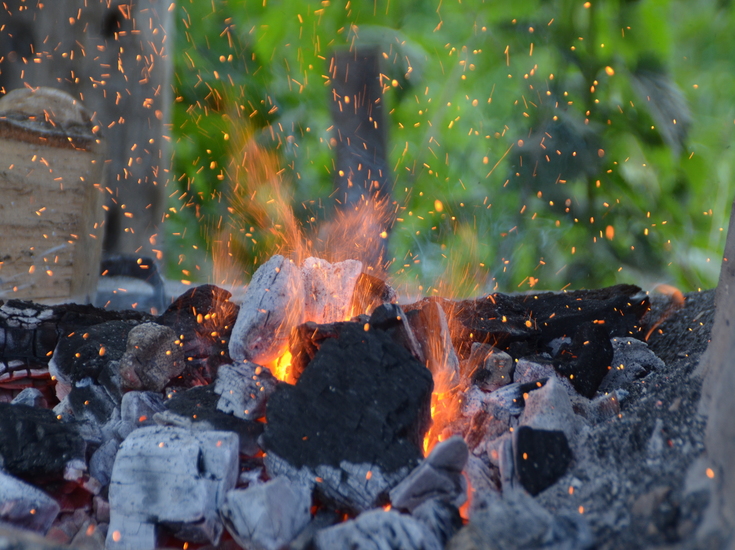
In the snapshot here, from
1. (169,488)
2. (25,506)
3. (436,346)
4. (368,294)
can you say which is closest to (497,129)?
(368,294)

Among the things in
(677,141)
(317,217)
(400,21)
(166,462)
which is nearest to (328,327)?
(166,462)

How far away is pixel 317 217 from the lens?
3902 millimetres

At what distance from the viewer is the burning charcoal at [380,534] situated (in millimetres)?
936

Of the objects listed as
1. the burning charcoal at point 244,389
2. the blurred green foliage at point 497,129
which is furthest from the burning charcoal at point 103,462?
the blurred green foliage at point 497,129

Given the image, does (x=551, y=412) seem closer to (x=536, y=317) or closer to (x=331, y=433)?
(x=331, y=433)

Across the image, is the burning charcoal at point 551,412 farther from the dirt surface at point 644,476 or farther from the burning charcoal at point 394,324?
the burning charcoal at point 394,324

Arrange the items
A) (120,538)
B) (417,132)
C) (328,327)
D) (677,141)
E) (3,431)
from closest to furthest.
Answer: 1. (120,538)
2. (3,431)
3. (328,327)
4. (677,141)
5. (417,132)

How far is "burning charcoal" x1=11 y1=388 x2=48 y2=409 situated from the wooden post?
1054 mm

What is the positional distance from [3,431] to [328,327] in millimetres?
746

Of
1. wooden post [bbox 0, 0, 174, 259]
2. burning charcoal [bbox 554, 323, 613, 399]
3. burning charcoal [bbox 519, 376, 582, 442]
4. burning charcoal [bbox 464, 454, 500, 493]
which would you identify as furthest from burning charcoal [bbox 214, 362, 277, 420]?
wooden post [bbox 0, 0, 174, 259]

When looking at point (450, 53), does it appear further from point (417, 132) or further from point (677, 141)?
point (677, 141)

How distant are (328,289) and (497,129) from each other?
3.34m

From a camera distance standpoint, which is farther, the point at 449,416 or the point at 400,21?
the point at 400,21

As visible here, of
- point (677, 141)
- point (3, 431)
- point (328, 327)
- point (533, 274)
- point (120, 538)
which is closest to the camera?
point (120, 538)
